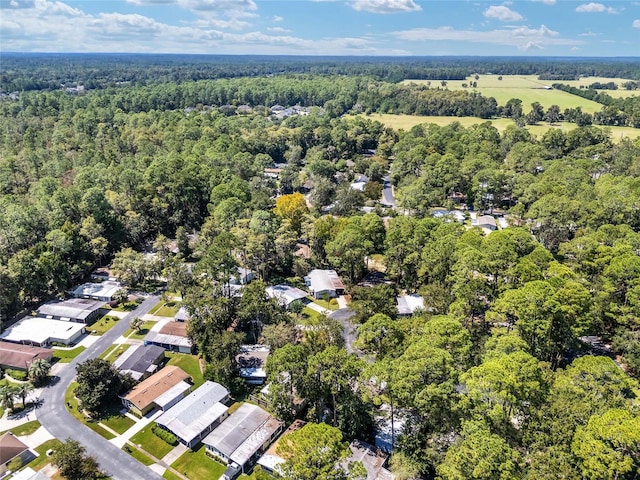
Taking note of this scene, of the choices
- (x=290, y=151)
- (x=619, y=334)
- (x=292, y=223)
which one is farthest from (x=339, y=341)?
(x=290, y=151)

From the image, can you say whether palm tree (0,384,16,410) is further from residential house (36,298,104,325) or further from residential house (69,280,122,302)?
residential house (69,280,122,302)

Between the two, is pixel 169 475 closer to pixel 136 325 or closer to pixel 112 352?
pixel 112 352

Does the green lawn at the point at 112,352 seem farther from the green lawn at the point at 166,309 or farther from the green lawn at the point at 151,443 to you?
the green lawn at the point at 151,443

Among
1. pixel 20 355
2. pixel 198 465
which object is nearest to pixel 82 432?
pixel 198 465

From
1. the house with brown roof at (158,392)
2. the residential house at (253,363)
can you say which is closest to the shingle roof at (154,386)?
the house with brown roof at (158,392)

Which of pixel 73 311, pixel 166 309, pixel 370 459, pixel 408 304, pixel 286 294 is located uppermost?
pixel 408 304

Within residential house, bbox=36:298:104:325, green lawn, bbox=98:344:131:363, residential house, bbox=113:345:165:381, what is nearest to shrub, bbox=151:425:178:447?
residential house, bbox=113:345:165:381
